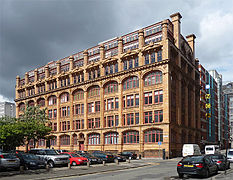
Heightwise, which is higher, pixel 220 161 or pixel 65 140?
pixel 220 161

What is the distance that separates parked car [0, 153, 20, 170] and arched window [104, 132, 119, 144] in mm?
33308

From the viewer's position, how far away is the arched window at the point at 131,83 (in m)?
54.5

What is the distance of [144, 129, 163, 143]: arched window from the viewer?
4972 cm

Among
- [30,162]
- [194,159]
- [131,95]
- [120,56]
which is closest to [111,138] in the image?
[131,95]

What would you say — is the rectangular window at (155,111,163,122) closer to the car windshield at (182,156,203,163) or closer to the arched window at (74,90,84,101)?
the arched window at (74,90,84,101)

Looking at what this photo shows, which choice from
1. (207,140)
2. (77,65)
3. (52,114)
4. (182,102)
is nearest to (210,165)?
(182,102)

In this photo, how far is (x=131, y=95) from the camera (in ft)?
180

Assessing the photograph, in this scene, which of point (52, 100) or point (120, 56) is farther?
point (52, 100)

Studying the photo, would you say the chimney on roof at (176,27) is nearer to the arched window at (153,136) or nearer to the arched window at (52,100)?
the arched window at (153,136)

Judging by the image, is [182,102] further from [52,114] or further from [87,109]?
[52,114]

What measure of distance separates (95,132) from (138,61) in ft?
58.6

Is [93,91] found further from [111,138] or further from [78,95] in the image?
[111,138]

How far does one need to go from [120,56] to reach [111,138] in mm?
16523

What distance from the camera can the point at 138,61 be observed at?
177 feet
